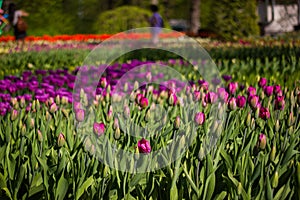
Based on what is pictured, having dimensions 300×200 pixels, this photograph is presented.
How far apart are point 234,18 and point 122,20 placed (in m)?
3.95

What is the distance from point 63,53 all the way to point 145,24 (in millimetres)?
9119

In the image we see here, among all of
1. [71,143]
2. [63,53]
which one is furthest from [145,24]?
[71,143]

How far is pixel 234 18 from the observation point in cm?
1758

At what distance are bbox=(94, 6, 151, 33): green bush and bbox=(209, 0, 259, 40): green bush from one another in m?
2.67

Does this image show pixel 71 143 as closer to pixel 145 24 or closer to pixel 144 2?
pixel 145 24

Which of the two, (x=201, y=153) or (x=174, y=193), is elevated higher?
(x=201, y=153)

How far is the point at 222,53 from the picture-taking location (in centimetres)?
936

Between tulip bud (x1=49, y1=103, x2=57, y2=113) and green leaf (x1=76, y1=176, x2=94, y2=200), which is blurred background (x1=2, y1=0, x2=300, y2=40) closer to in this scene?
tulip bud (x1=49, y1=103, x2=57, y2=113)

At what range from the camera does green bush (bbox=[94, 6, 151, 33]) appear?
734 inches

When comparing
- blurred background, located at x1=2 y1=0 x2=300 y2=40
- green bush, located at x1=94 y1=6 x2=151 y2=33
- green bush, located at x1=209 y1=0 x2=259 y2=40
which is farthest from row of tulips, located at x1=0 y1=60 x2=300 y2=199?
green bush, located at x1=94 y1=6 x2=151 y2=33

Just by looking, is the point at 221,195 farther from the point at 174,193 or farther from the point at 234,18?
the point at 234,18

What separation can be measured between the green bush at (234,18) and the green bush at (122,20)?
2.67m

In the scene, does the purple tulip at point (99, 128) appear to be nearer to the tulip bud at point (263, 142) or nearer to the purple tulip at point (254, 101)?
the tulip bud at point (263, 142)

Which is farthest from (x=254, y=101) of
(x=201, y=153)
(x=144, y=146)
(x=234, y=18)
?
(x=234, y=18)
